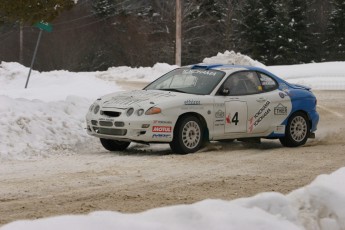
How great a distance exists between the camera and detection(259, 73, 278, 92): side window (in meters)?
12.6

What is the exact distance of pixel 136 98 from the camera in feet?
37.4

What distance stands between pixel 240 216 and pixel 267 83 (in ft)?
26.4

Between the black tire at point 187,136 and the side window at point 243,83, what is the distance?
1016 mm

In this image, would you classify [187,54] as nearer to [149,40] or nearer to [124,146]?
[149,40]

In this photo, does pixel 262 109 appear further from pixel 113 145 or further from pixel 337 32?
pixel 337 32

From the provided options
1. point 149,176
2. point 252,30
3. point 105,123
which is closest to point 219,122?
point 105,123

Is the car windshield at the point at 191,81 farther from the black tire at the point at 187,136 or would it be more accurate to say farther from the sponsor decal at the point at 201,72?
the black tire at the point at 187,136

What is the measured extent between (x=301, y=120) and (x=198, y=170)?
3.96 m

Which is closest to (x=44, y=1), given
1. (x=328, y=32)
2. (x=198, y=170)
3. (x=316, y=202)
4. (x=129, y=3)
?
(x=198, y=170)

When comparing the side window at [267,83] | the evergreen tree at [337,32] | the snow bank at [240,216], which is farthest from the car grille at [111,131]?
the evergreen tree at [337,32]

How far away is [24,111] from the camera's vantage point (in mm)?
12672

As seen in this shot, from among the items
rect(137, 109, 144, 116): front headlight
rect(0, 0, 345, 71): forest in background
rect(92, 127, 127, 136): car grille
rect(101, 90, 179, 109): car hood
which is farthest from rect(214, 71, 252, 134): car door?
rect(0, 0, 345, 71): forest in background

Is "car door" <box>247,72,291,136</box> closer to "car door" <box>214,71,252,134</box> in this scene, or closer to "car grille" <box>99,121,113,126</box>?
"car door" <box>214,71,252,134</box>

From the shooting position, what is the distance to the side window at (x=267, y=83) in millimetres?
12586
